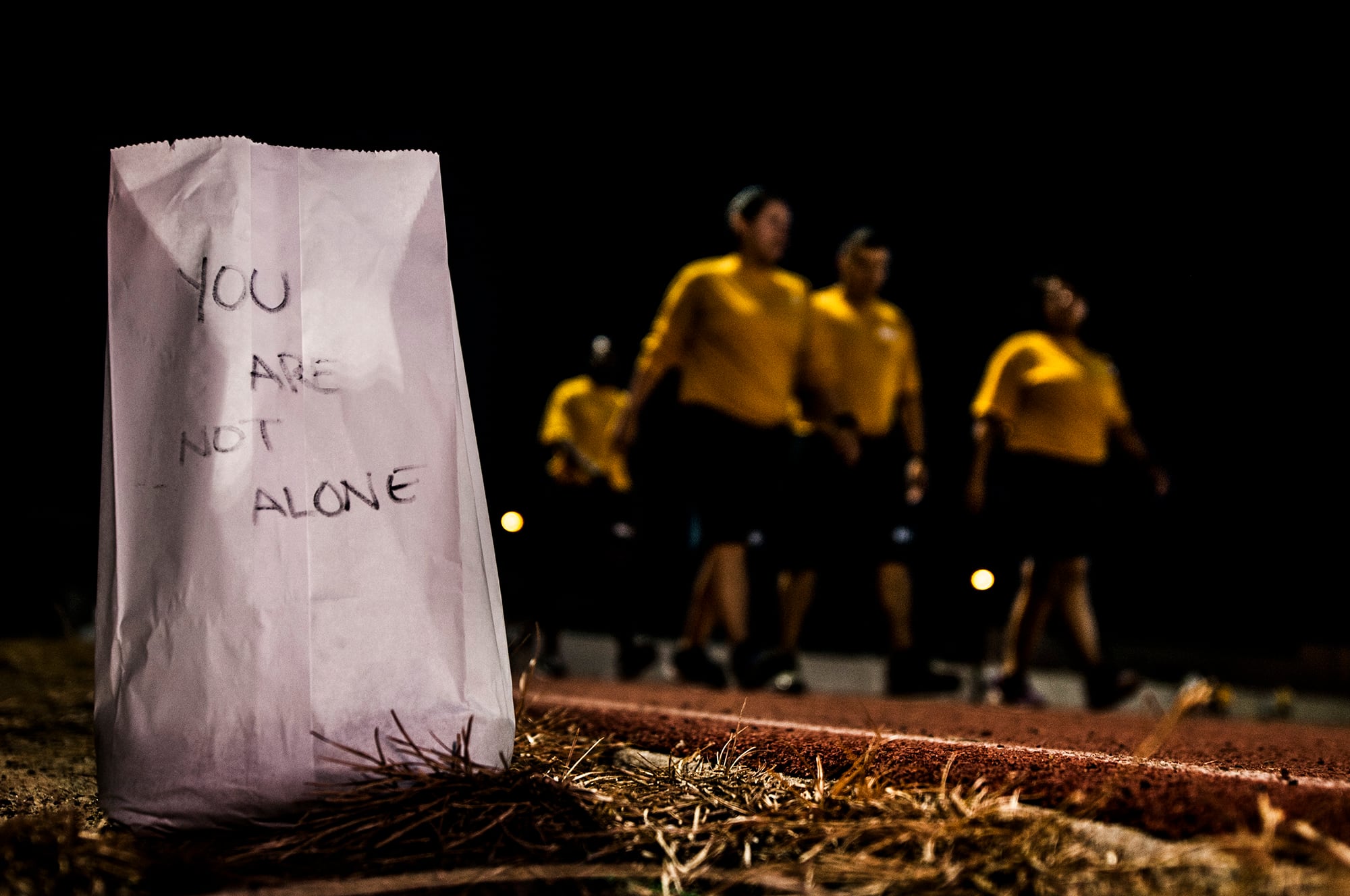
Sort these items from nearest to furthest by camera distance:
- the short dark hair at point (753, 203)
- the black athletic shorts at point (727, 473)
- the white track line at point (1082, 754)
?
the white track line at point (1082, 754)
the black athletic shorts at point (727, 473)
the short dark hair at point (753, 203)

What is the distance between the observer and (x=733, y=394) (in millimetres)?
3842

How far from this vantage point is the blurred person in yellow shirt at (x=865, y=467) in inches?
165

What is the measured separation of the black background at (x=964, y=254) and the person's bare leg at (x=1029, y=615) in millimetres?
1336

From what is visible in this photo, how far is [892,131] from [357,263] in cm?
594

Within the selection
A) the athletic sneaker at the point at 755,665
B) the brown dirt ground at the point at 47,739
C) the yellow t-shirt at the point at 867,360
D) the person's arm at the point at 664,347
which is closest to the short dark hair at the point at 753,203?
the person's arm at the point at 664,347

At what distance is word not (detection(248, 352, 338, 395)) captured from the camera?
→ 132 cm

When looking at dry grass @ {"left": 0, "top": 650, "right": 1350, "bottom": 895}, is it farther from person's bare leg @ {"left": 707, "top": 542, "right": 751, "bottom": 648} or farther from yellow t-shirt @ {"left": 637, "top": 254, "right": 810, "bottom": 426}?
yellow t-shirt @ {"left": 637, "top": 254, "right": 810, "bottom": 426}

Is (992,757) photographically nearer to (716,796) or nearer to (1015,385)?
(716,796)

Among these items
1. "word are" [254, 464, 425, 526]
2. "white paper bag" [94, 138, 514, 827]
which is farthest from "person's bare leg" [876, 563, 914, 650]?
"word are" [254, 464, 425, 526]

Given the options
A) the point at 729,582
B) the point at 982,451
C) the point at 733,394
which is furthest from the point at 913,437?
the point at 729,582

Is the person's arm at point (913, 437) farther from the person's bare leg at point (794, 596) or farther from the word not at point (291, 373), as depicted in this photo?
the word not at point (291, 373)

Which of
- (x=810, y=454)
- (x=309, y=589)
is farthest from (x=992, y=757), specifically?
(x=810, y=454)

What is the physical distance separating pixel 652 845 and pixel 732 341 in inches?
106

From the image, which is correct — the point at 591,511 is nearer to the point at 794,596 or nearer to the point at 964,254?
the point at 794,596
